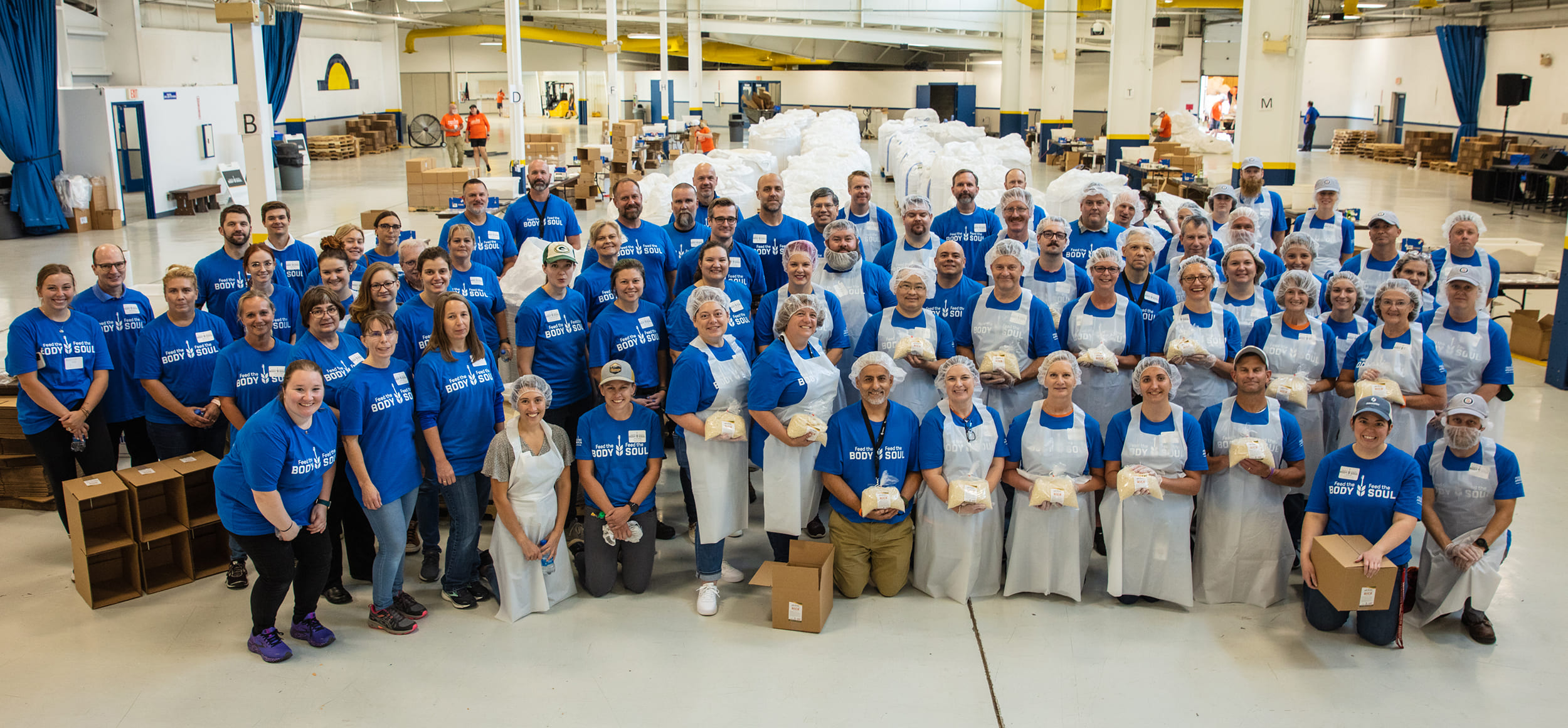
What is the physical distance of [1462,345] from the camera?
555 centimetres

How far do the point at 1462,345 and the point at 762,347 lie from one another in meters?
3.78

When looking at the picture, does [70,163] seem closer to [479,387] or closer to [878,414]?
[479,387]

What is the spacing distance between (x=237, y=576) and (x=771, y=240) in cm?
363

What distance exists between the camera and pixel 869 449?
492cm

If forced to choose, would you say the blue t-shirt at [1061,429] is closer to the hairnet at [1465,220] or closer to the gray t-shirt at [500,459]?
the gray t-shirt at [500,459]

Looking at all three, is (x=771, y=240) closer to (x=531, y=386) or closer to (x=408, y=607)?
(x=531, y=386)

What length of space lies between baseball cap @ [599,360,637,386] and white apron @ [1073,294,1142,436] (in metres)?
2.44

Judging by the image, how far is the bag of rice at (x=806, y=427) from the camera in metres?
4.89

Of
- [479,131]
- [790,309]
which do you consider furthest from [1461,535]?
[479,131]

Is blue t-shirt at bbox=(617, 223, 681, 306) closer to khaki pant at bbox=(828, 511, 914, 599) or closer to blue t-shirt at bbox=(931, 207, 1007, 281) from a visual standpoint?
blue t-shirt at bbox=(931, 207, 1007, 281)

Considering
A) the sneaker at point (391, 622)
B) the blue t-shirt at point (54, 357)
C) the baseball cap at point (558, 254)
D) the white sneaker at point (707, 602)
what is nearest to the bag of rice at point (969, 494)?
the white sneaker at point (707, 602)

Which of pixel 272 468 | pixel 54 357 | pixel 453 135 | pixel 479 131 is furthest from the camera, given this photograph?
pixel 479 131

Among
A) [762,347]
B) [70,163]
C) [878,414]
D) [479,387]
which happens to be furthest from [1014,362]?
[70,163]

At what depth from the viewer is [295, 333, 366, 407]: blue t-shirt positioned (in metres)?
4.66
